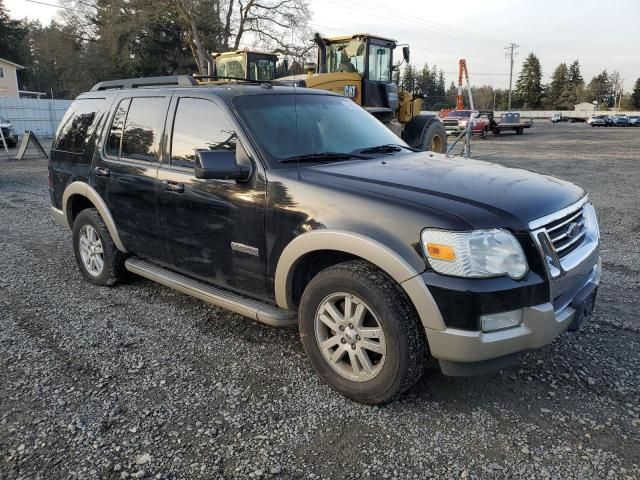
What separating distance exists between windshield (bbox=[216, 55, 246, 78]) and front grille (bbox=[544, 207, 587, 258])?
16131mm

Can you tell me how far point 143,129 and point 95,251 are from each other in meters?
1.45

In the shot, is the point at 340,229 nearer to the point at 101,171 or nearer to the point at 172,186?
the point at 172,186

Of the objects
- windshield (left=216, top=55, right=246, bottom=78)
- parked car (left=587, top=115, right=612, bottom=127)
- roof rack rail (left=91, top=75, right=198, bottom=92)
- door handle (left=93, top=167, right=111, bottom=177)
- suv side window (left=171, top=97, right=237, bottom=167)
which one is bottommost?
door handle (left=93, top=167, right=111, bottom=177)

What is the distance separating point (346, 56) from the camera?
45.6 feet

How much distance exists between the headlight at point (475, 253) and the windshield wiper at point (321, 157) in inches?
48.1

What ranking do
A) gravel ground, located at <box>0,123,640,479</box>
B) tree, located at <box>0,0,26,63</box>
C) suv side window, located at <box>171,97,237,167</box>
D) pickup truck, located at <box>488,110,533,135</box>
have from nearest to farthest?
gravel ground, located at <box>0,123,640,479</box> < suv side window, located at <box>171,97,237,167</box> < pickup truck, located at <box>488,110,533,135</box> < tree, located at <box>0,0,26,63</box>

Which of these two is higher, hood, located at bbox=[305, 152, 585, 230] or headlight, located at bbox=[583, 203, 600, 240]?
hood, located at bbox=[305, 152, 585, 230]

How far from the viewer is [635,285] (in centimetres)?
500

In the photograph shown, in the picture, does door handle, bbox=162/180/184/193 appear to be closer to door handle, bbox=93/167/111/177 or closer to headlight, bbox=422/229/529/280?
door handle, bbox=93/167/111/177

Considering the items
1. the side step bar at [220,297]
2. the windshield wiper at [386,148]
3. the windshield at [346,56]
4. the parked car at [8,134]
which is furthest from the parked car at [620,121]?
the side step bar at [220,297]

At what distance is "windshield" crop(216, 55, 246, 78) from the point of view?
1817 cm

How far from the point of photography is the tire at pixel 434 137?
13.7 m

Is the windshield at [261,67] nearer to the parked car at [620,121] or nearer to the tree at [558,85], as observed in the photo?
the parked car at [620,121]

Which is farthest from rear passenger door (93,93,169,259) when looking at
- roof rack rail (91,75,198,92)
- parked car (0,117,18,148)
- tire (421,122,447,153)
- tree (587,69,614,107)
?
tree (587,69,614,107)
